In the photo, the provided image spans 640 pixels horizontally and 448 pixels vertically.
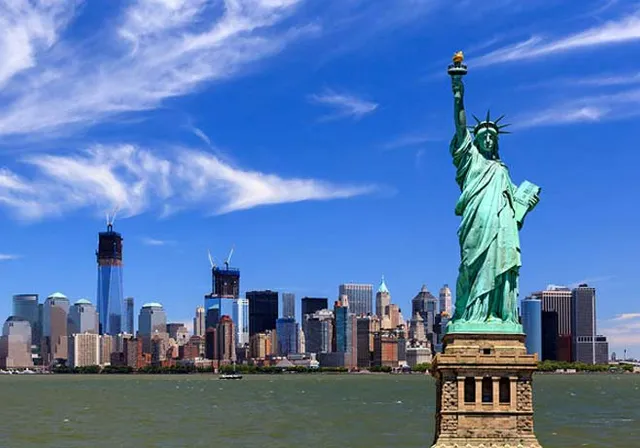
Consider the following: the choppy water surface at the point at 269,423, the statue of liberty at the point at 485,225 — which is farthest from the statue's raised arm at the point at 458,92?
the choppy water surface at the point at 269,423

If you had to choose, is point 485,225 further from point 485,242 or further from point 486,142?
point 486,142

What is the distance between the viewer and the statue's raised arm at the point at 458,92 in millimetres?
34031

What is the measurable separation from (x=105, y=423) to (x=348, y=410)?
29059mm

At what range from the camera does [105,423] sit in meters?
98.1

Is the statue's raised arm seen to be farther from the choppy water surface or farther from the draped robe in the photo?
the choppy water surface

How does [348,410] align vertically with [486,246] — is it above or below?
below

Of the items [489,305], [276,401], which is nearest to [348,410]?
[276,401]

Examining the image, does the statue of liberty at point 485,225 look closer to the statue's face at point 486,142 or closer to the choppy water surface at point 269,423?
the statue's face at point 486,142

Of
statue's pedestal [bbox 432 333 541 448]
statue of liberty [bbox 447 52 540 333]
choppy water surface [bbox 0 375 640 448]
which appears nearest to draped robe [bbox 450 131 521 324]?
statue of liberty [bbox 447 52 540 333]

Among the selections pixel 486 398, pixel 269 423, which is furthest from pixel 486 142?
pixel 269 423

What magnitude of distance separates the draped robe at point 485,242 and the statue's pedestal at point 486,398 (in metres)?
1.37

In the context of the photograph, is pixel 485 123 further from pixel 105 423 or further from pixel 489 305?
pixel 105 423

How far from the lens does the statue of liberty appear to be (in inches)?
1318

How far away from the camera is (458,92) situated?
3403 cm
